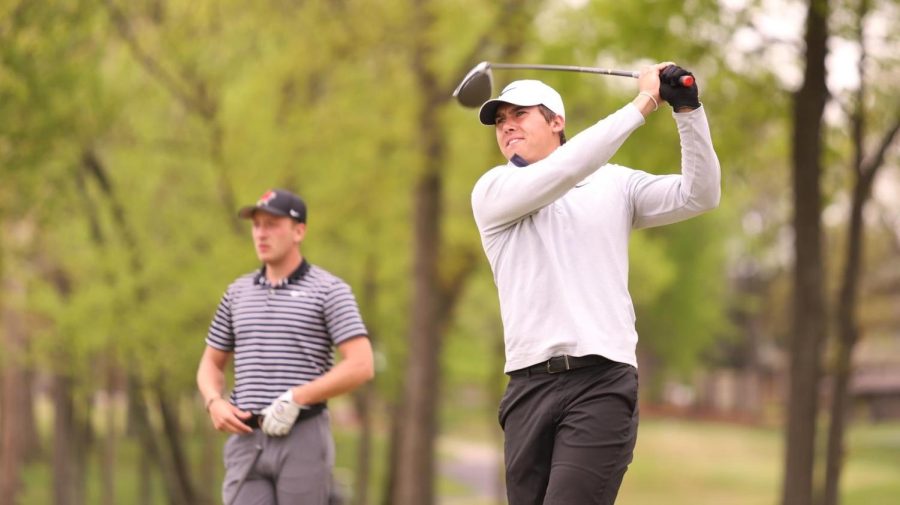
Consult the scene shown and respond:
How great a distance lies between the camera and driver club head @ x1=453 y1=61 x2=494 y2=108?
5098 millimetres

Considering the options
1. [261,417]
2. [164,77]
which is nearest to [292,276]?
[261,417]

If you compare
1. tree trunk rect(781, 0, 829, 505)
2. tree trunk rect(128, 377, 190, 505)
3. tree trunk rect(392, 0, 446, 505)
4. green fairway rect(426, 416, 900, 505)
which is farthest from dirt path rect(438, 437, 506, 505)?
tree trunk rect(781, 0, 829, 505)

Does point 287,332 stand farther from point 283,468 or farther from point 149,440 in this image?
point 149,440

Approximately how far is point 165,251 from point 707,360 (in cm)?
5561

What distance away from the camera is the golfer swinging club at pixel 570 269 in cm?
451

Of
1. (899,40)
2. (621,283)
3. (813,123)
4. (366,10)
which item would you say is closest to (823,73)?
(813,123)

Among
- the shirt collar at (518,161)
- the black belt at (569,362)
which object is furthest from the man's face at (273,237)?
the black belt at (569,362)

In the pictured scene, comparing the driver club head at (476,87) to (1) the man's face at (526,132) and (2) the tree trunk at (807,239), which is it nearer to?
(1) the man's face at (526,132)

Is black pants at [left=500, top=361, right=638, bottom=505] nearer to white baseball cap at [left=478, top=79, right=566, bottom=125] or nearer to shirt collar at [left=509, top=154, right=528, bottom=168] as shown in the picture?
shirt collar at [left=509, top=154, right=528, bottom=168]

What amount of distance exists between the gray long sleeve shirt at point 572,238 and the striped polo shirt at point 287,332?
61.0 inches

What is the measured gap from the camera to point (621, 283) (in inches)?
184

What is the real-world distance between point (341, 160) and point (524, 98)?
1649 centimetres

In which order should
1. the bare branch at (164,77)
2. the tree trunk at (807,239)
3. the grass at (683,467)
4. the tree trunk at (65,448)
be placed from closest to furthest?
1. the tree trunk at (807,239)
2. the bare branch at (164,77)
3. the tree trunk at (65,448)
4. the grass at (683,467)

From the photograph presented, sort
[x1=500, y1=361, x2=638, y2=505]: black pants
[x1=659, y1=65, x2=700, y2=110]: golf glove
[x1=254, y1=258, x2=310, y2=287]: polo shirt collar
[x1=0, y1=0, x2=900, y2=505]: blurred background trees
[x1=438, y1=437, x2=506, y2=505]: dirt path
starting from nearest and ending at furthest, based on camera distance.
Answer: [x1=659, y1=65, x2=700, y2=110]: golf glove → [x1=500, y1=361, x2=638, y2=505]: black pants → [x1=254, y1=258, x2=310, y2=287]: polo shirt collar → [x1=0, y1=0, x2=900, y2=505]: blurred background trees → [x1=438, y1=437, x2=506, y2=505]: dirt path
